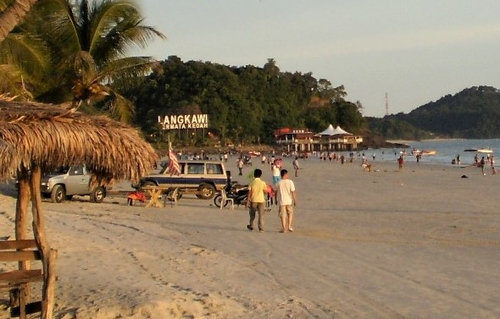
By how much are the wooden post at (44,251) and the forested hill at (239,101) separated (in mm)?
100756

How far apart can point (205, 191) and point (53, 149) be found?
1783 cm

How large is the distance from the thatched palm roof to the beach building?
11740cm

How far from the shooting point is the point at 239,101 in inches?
4990

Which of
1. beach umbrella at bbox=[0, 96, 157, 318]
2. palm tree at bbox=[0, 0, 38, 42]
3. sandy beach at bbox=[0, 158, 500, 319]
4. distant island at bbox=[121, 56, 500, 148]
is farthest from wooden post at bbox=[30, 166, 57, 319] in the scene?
distant island at bbox=[121, 56, 500, 148]

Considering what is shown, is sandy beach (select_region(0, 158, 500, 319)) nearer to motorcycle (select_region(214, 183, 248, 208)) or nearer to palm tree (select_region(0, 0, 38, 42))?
motorcycle (select_region(214, 183, 248, 208))

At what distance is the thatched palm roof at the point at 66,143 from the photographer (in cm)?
611

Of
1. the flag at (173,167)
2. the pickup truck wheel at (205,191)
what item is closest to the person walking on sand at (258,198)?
the pickup truck wheel at (205,191)

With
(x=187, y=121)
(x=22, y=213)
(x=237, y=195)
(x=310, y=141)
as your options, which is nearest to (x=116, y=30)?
(x=237, y=195)

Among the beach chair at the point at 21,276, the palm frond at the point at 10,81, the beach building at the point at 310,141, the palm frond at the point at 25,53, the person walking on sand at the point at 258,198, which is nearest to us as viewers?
the beach chair at the point at 21,276

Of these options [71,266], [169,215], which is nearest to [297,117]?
[169,215]

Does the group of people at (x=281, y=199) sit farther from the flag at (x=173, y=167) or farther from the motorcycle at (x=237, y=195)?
the flag at (x=173, y=167)

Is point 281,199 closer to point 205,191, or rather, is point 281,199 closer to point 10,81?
point 10,81

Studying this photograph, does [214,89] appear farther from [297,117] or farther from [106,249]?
[106,249]

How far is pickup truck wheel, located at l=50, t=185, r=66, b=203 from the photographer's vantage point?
2148cm
